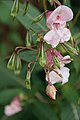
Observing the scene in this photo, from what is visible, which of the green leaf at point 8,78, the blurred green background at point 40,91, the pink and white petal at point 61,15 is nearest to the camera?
the pink and white petal at point 61,15

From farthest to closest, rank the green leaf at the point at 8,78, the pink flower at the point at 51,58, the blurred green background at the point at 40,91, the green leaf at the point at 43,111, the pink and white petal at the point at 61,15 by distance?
the green leaf at the point at 8,78 → the green leaf at the point at 43,111 → the blurred green background at the point at 40,91 → the pink flower at the point at 51,58 → the pink and white petal at the point at 61,15

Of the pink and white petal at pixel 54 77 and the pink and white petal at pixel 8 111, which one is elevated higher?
the pink and white petal at pixel 54 77

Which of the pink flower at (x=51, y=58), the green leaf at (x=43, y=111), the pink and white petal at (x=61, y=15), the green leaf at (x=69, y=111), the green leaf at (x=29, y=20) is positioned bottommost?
the green leaf at (x=43, y=111)

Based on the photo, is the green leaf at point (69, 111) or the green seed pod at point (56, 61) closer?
the green seed pod at point (56, 61)

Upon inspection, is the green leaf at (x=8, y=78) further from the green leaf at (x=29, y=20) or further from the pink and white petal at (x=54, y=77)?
the pink and white petal at (x=54, y=77)

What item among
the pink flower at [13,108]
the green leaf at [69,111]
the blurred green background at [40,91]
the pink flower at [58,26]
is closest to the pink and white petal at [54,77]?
the pink flower at [58,26]

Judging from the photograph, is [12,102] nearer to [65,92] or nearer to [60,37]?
[65,92]

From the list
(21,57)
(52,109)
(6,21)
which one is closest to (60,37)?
(21,57)
